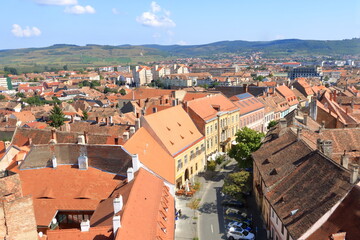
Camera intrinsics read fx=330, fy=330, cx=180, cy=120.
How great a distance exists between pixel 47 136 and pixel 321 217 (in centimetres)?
4220

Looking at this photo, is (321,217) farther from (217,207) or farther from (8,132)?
(8,132)

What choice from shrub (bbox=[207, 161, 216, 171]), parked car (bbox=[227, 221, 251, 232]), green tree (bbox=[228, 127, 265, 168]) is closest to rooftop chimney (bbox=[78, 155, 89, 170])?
parked car (bbox=[227, 221, 251, 232])

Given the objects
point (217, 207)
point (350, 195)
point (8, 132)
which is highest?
point (350, 195)

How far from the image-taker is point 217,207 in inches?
1722

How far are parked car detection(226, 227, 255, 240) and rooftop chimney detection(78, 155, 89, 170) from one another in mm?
17611

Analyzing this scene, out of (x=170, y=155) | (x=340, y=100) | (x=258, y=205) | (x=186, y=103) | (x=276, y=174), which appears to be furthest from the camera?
(x=340, y=100)

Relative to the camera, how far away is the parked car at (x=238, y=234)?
35156 millimetres

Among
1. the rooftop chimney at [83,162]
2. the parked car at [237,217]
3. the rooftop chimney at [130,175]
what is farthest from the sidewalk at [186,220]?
the rooftop chimney at [83,162]

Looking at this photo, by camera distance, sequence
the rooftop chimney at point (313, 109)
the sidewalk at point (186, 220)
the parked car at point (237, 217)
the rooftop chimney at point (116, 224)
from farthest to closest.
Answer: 1. the rooftop chimney at point (313, 109)
2. the parked car at point (237, 217)
3. the sidewalk at point (186, 220)
4. the rooftop chimney at point (116, 224)

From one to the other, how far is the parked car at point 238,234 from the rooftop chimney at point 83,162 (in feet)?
57.8

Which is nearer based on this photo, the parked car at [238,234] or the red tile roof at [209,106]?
the parked car at [238,234]

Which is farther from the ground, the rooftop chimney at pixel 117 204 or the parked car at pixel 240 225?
the rooftop chimney at pixel 117 204

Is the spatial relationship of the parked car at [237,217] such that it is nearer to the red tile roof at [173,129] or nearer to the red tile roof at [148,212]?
the red tile roof at [148,212]

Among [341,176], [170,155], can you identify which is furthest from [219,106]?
[341,176]
